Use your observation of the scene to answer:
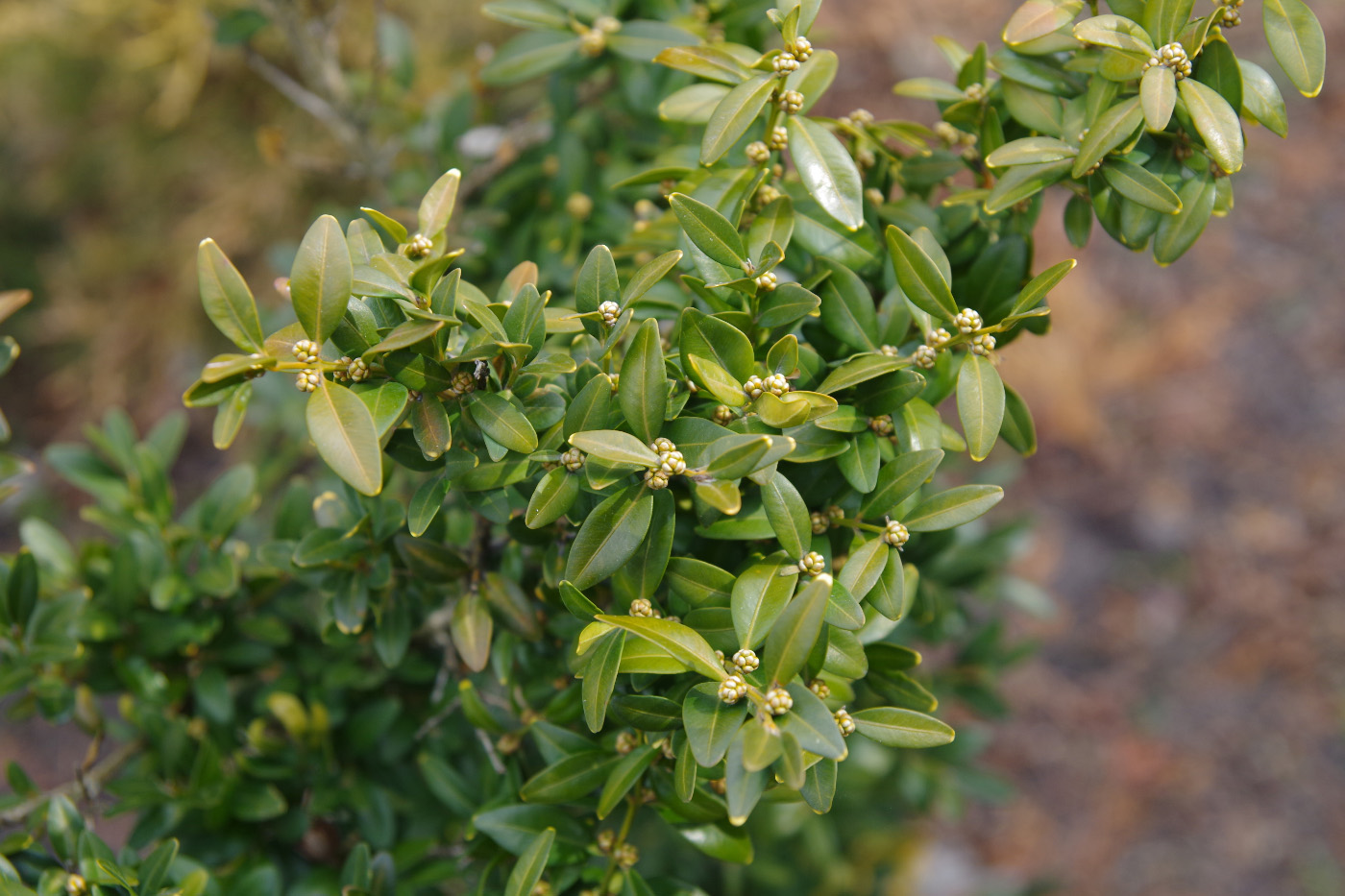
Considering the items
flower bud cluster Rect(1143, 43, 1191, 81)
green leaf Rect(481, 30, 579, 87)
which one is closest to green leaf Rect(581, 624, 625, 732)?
flower bud cluster Rect(1143, 43, 1191, 81)

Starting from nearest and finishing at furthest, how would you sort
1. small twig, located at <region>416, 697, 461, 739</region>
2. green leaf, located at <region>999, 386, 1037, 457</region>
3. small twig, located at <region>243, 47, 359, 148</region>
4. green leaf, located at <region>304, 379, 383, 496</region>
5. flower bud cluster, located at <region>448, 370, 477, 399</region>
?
green leaf, located at <region>304, 379, 383, 496</region> → flower bud cluster, located at <region>448, 370, 477, 399</region> → green leaf, located at <region>999, 386, 1037, 457</region> → small twig, located at <region>416, 697, 461, 739</region> → small twig, located at <region>243, 47, 359, 148</region>

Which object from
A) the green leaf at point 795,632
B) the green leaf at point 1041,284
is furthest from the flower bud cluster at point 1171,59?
the green leaf at point 795,632

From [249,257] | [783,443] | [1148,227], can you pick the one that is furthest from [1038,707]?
[249,257]

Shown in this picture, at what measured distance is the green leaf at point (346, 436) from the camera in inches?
19.2

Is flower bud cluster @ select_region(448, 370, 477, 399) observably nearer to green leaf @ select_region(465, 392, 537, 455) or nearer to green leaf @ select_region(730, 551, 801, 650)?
green leaf @ select_region(465, 392, 537, 455)

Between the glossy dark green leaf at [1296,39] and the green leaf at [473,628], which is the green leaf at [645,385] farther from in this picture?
the glossy dark green leaf at [1296,39]

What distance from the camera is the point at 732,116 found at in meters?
0.60

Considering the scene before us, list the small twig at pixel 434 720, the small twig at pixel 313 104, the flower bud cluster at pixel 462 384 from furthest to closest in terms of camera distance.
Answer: the small twig at pixel 313 104, the small twig at pixel 434 720, the flower bud cluster at pixel 462 384

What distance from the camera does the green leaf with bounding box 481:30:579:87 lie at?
911 millimetres

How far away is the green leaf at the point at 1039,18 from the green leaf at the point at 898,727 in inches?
19.4

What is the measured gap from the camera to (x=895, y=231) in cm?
58

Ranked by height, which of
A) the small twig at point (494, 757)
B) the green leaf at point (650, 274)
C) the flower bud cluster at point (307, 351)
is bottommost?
the small twig at point (494, 757)

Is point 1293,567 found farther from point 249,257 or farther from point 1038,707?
point 249,257

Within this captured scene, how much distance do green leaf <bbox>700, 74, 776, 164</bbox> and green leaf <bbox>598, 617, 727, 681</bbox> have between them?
26 centimetres
